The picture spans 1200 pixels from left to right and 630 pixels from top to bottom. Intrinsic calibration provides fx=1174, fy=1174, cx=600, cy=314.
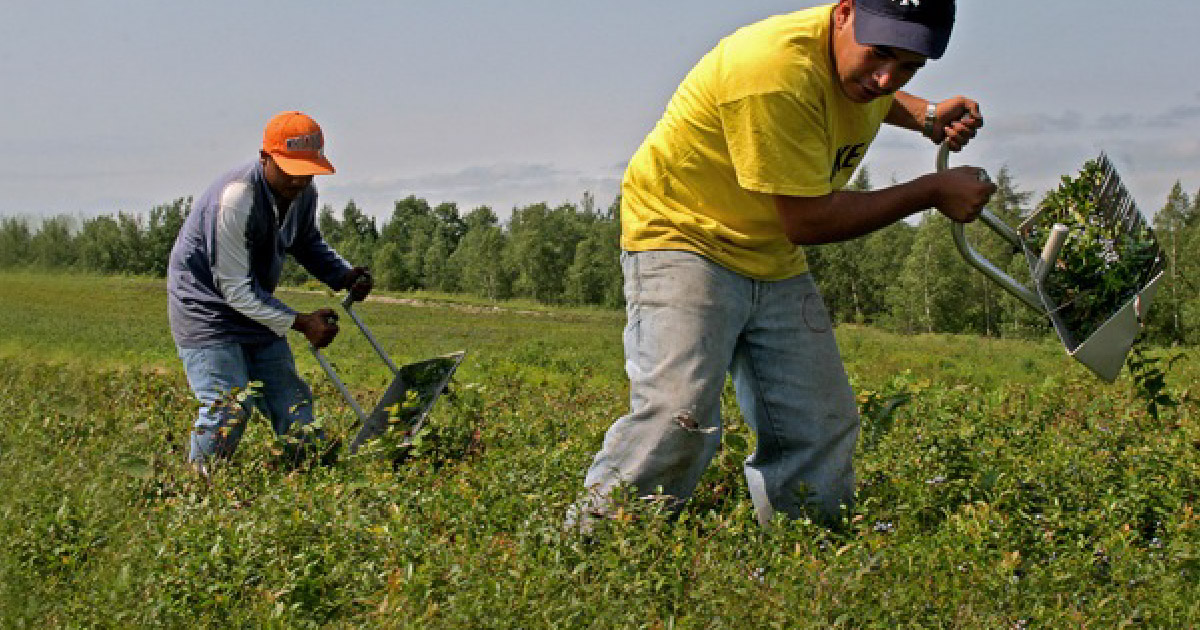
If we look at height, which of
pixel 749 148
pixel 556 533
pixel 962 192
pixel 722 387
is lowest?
pixel 556 533

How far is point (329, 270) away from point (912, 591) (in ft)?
12.5

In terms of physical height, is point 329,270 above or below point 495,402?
above

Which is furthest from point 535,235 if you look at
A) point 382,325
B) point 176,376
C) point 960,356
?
point 176,376

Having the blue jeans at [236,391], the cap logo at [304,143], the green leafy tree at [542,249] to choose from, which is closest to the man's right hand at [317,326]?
the blue jeans at [236,391]

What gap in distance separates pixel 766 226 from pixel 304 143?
94.1 inches

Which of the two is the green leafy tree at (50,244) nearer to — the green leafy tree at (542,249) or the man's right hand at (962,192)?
the man's right hand at (962,192)

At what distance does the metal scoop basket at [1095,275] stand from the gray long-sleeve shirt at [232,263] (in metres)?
3.09

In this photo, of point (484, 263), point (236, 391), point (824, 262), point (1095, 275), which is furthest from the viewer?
point (484, 263)

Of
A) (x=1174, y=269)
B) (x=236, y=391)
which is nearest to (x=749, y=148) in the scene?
(x=236, y=391)

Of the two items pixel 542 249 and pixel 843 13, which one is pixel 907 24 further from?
pixel 542 249

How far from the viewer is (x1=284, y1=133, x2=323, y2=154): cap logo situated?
543cm

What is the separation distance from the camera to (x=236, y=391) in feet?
17.8

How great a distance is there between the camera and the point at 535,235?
5350cm

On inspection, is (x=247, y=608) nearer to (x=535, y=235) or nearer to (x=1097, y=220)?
(x=1097, y=220)
